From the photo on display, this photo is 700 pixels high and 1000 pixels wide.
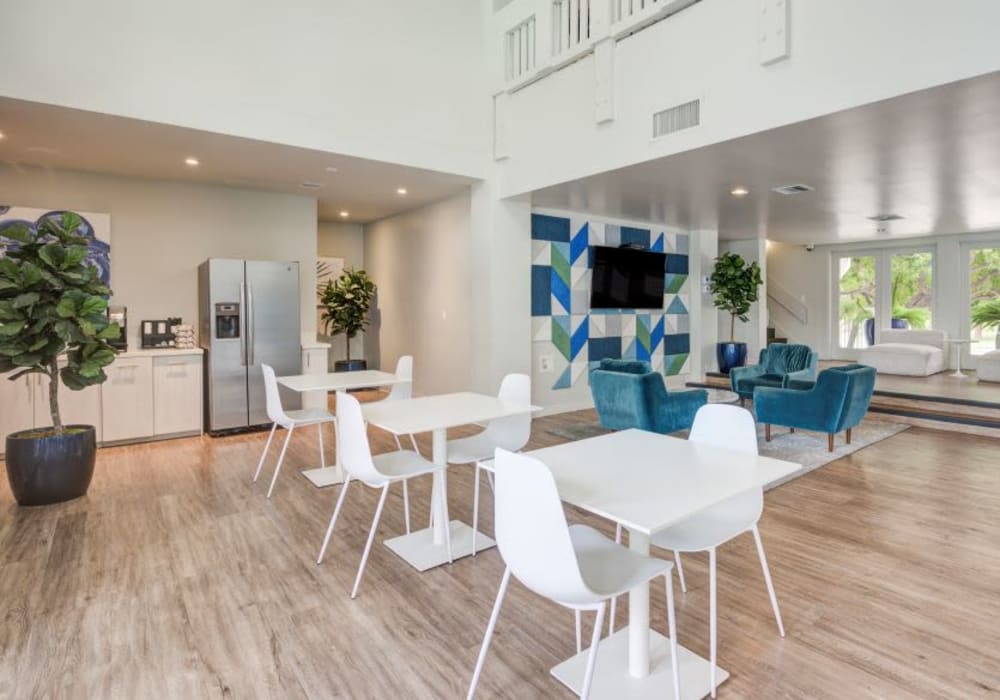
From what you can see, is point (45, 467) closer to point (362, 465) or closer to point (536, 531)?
point (362, 465)

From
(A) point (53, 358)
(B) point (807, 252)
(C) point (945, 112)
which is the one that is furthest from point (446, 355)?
(B) point (807, 252)

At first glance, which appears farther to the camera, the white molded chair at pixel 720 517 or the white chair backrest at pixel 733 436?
the white chair backrest at pixel 733 436

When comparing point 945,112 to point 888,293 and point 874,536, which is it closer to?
point 874,536

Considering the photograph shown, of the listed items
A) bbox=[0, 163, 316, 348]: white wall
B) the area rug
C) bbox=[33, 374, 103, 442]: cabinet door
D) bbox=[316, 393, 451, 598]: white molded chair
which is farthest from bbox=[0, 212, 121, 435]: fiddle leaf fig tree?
the area rug

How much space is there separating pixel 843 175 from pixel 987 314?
6.74 metres

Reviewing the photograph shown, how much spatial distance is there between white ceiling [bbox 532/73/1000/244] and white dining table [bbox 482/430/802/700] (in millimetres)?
2716

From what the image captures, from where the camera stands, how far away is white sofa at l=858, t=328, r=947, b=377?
8883mm

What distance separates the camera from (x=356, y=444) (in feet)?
8.97

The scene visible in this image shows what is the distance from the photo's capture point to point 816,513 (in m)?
3.63

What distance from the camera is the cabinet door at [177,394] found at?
556cm

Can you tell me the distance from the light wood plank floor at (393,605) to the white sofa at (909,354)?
5817 millimetres

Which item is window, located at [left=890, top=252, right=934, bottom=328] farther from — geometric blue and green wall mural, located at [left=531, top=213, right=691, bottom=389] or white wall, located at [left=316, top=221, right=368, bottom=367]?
white wall, located at [left=316, top=221, right=368, bottom=367]

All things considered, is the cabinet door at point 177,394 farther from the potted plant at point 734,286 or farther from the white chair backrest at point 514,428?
the potted plant at point 734,286

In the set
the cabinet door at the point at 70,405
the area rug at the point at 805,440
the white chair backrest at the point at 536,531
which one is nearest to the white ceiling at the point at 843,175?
the area rug at the point at 805,440
